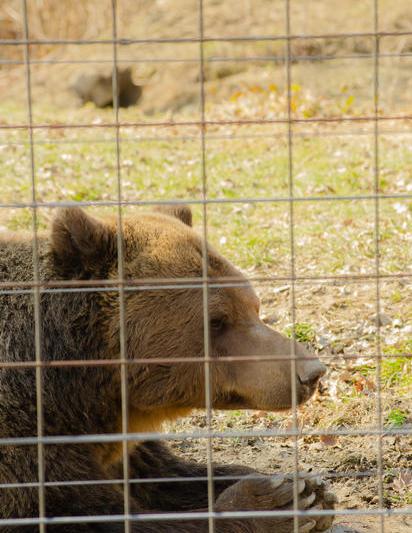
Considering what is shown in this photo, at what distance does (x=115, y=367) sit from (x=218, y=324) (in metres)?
0.52

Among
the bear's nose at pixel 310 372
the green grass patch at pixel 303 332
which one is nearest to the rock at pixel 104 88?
the green grass patch at pixel 303 332

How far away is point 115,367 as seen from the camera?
369cm

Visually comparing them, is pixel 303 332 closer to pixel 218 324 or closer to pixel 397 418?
pixel 397 418

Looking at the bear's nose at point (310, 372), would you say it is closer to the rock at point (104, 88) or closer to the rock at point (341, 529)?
the rock at point (341, 529)

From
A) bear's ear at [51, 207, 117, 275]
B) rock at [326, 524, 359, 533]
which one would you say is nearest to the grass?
rock at [326, 524, 359, 533]

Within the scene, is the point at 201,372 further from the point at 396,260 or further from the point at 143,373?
the point at 396,260

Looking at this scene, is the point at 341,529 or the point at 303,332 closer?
the point at 341,529

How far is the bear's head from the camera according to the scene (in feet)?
12.2

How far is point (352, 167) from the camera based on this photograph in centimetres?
953

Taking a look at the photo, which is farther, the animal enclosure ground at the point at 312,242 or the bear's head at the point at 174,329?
the animal enclosure ground at the point at 312,242

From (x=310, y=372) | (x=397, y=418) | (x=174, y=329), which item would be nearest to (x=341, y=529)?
(x=310, y=372)

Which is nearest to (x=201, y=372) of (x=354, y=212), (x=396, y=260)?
(x=396, y=260)

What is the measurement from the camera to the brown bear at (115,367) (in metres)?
3.52

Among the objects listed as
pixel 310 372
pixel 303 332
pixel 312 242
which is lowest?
pixel 303 332
